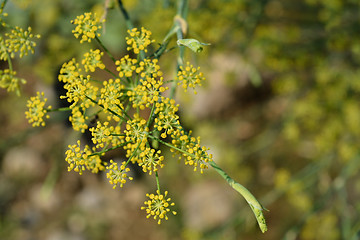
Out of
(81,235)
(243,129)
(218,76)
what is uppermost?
(218,76)

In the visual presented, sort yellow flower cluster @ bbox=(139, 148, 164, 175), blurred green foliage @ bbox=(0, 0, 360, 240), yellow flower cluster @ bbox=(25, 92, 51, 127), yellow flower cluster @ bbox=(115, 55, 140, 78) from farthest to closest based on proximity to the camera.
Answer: blurred green foliage @ bbox=(0, 0, 360, 240)
yellow flower cluster @ bbox=(25, 92, 51, 127)
yellow flower cluster @ bbox=(115, 55, 140, 78)
yellow flower cluster @ bbox=(139, 148, 164, 175)

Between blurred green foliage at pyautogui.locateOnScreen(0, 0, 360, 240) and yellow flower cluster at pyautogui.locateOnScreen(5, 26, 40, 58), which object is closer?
yellow flower cluster at pyautogui.locateOnScreen(5, 26, 40, 58)

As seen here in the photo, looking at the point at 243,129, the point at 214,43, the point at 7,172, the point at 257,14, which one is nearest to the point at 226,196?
the point at 243,129

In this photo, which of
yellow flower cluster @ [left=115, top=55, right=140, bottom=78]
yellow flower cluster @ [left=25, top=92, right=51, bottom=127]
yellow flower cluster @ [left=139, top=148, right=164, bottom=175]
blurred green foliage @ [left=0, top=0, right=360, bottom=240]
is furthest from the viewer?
blurred green foliage @ [left=0, top=0, right=360, bottom=240]

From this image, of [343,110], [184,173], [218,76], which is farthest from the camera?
[218,76]

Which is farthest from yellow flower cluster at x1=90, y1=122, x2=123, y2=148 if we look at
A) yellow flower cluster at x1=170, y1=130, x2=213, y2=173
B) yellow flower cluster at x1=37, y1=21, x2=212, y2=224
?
yellow flower cluster at x1=170, y1=130, x2=213, y2=173

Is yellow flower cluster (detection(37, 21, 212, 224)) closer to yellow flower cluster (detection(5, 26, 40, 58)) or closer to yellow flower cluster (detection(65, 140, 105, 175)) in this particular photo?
yellow flower cluster (detection(65, 140, 105, 175))

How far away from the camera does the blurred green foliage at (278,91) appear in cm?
344

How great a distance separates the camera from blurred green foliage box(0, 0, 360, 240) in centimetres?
344

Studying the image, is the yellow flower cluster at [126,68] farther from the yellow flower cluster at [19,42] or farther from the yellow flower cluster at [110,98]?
the yellow flower cluster at [19,42]

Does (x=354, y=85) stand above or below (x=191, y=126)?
above

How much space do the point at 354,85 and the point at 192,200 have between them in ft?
11.3

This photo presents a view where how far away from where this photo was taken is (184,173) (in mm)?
6355

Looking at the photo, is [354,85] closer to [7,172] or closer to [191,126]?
[191,126]
